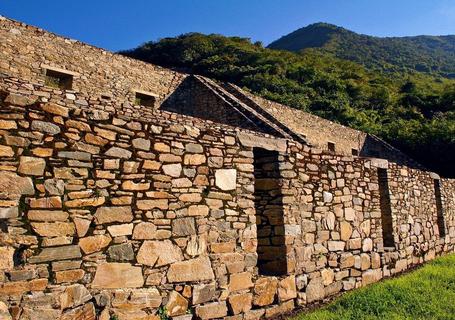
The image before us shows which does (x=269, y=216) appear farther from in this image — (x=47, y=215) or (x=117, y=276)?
(x=47, y=215)

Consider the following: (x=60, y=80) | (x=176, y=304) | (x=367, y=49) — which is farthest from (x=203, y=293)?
(x=367, y=49)

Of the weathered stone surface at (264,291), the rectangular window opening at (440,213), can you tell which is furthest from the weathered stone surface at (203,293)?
the rectangular window opening at (440,213)

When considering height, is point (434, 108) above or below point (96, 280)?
above

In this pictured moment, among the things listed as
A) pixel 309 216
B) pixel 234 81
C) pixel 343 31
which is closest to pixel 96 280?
pixel 309 216

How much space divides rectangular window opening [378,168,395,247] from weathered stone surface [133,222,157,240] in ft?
19.9

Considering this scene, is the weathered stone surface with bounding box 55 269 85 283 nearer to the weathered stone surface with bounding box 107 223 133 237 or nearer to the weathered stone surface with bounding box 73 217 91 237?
the weathered stone surface with bounding box 73 217 91 237

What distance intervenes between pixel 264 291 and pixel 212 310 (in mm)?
996

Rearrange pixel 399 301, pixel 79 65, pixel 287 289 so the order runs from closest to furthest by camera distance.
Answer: pixel 287 289 < pixel 399 301 < pixel 79 65

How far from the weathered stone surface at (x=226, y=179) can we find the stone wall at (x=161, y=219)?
0.05ft

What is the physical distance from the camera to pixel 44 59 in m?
11.4

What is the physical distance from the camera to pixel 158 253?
475 cm

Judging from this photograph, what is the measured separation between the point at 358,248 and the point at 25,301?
5937 mm

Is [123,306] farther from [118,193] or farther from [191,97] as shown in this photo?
[191,97]

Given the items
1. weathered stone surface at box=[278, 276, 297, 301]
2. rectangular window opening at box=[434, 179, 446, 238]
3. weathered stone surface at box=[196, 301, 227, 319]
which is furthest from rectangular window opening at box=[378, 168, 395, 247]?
weathered stone surface at box=[196, 301, 227, 319]
